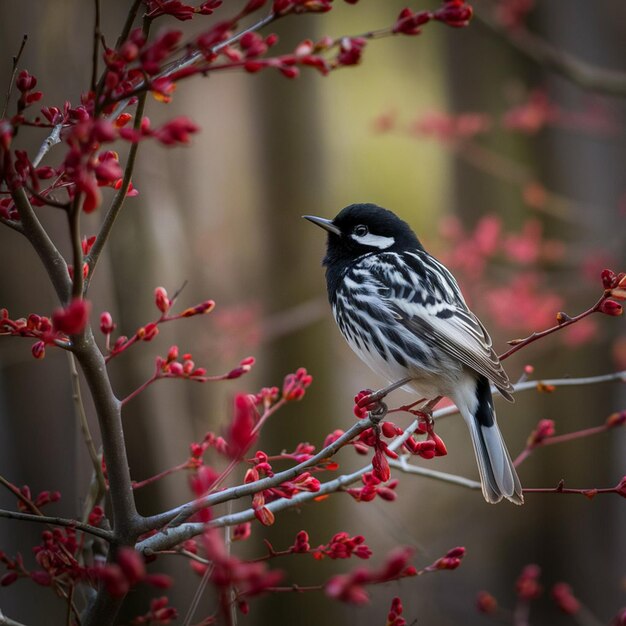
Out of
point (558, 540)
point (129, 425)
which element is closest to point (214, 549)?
point (129, 425)

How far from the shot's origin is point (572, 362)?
7031 mm

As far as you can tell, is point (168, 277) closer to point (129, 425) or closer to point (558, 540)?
point (129, 425)

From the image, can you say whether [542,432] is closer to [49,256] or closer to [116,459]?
[116,459]

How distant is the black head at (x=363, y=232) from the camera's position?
3123 mm

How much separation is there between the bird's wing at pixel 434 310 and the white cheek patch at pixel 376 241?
12 centimetres

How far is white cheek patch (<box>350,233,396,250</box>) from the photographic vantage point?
315 cm

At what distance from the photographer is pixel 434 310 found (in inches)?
113

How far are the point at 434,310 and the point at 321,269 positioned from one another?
282cm

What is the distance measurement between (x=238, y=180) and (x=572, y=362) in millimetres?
3618

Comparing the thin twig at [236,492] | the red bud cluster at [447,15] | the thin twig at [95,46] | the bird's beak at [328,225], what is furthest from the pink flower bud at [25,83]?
the bird's beak at [328,225]

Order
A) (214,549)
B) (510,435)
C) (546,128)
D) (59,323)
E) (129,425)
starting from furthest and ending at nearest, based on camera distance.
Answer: (510,435) < (546,128) < (129,425) < (59,323) < (214,549)

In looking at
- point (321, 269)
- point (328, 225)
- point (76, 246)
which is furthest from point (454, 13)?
point (321, 269)

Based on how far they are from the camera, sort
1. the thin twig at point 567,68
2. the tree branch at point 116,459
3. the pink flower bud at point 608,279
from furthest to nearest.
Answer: the thin twig at point 567,68 < the pink flower bud at point 608,279 < the tree branch at point 116,459

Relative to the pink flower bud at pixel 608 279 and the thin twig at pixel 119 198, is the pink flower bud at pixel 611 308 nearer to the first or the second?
the pink flower bud at pixel 608 279
